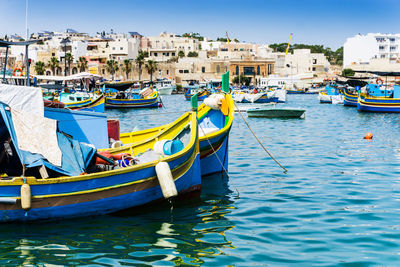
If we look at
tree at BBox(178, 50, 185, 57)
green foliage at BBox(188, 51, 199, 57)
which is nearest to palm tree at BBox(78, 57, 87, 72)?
tree at BBox(178, 50, 185, 57)

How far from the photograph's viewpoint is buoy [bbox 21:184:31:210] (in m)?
8.59

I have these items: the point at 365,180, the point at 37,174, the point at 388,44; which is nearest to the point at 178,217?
the point at 37,174

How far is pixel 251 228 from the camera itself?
29.6ft

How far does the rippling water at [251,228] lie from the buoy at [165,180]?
502 millimetres

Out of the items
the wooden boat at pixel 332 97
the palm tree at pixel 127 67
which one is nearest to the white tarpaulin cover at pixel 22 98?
the wooden boat at pixel 332 97

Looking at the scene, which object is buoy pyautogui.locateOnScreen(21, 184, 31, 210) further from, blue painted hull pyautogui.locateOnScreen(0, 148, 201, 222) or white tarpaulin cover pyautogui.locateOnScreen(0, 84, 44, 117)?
white tarpaulin cover pyautogui.locateOnScreen(0, 84, 44, 117)

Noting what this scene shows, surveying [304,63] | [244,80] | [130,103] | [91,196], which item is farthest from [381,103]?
[304,63]

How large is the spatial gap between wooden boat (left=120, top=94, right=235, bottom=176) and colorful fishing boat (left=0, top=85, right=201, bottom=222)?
2.24m

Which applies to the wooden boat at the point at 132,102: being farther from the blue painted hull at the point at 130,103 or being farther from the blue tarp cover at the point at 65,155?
the blue tarp cover at the point at 65,155

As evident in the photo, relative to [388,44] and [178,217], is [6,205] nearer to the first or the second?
[178,217]

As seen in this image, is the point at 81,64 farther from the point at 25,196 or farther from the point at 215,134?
the point at 25,196

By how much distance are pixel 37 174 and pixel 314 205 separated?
18.6ft

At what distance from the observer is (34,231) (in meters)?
8.87

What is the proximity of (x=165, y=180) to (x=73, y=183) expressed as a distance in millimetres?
1785
